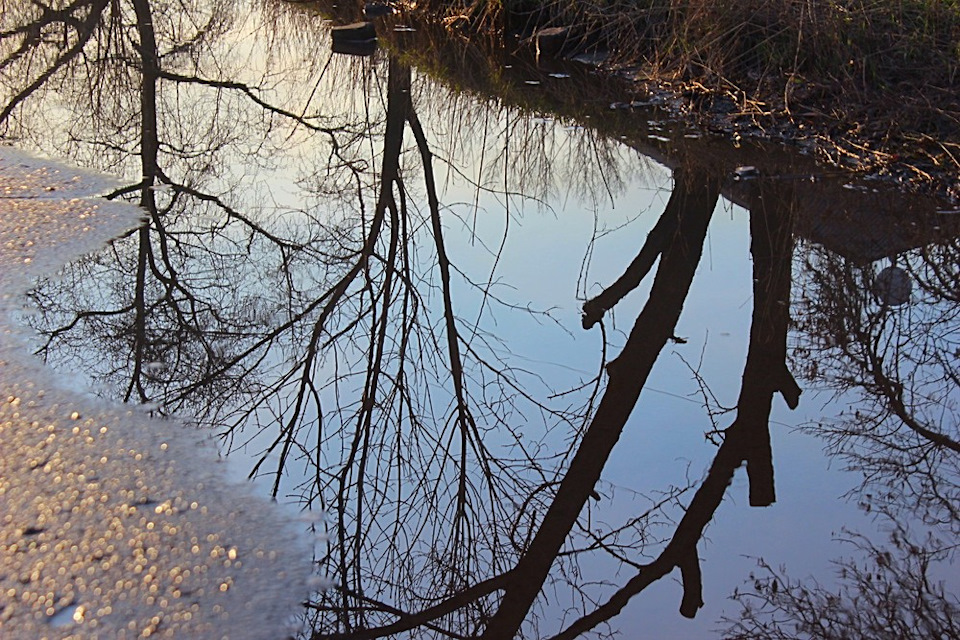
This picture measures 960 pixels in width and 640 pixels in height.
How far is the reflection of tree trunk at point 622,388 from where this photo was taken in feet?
9.25

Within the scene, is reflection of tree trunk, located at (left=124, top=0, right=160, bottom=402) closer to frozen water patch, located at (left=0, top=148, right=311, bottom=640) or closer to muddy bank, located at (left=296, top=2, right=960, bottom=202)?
frozen water patch, located at (left=0, top=148, right=311, bottom=640)

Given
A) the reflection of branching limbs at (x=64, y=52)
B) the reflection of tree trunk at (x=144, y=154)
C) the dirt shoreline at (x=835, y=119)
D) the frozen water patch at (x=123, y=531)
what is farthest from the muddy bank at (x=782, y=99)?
the frozen water patch at (x=123, y=531)

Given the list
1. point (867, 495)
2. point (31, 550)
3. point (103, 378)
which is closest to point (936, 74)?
point (867, 495)

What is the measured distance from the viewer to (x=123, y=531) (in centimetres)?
272

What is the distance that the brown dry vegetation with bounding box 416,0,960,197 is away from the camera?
5914 mm

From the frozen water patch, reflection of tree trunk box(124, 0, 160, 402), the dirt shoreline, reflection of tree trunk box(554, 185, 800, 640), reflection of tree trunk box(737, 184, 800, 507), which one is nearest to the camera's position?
the frozen water patch

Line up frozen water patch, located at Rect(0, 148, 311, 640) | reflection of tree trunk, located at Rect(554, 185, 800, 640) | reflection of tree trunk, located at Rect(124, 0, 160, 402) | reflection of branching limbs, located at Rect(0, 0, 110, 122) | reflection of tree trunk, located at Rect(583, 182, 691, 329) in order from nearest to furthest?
frozen water patch, located at Rect(0, 148, 311, 640) < reflection of tree trunk, located at Rect(554, 185, 800, 640) < reflection of tree trunk, located at Rect(124, 0, 160, 402) < reflection of tree trunk, located at Rect(583, 182, 691, 329) < reflection of branching limbs, located at Rect(0, 0, 110, 122)

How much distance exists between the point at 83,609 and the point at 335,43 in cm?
748

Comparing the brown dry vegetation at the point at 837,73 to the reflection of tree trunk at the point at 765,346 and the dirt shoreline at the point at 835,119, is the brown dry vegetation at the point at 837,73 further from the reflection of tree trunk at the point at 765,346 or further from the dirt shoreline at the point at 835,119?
the reflection of tree trunk at the point at 765,346

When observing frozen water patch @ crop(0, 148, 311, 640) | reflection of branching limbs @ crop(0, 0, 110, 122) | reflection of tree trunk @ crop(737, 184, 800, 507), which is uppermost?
reflection of branching limbs @ crop(0, 0, 110, 122)

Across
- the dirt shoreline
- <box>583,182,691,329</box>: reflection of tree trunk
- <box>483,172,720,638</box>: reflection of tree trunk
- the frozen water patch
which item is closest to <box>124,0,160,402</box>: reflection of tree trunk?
the frozen water patch

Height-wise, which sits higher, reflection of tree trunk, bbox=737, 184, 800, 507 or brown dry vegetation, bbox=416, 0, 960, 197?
brown dry vegetation, bbox=416, 0, 960, 197

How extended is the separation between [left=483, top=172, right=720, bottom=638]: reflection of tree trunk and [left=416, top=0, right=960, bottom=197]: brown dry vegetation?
3.50 ft

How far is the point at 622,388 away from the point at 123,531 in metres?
1.77
